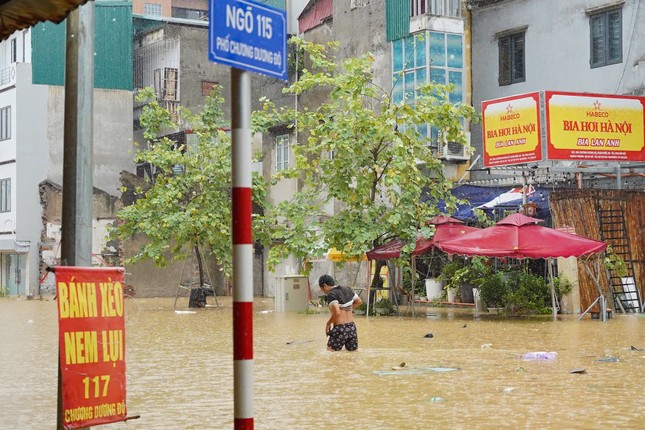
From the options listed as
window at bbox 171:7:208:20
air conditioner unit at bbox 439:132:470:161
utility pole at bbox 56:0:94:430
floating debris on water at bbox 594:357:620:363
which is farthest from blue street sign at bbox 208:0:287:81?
window at bbox 171:7:208:20

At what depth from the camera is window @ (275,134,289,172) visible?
45.2 metres

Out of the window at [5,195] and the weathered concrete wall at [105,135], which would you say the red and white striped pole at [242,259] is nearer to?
the weathered concrete wall at [105,135]

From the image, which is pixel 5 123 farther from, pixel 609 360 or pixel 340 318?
pixel 609 360

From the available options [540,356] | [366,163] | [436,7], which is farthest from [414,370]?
[436,7]

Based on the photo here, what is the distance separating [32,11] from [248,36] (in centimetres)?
152

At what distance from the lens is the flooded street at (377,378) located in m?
10.3

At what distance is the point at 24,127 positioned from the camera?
162 feet

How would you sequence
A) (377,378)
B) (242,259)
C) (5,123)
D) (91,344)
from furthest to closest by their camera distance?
(5,123), (377,378), (91,344), (242,259)

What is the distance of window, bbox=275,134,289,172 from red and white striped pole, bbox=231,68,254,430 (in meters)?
39.2

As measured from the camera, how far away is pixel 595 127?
28328mm

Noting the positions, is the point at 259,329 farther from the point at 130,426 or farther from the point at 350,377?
the point at 130,426

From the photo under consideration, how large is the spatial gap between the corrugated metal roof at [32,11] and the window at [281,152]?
38.2 metres

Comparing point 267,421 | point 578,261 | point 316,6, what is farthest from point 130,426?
point 316,6

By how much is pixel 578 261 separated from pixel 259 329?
25.7 ft
